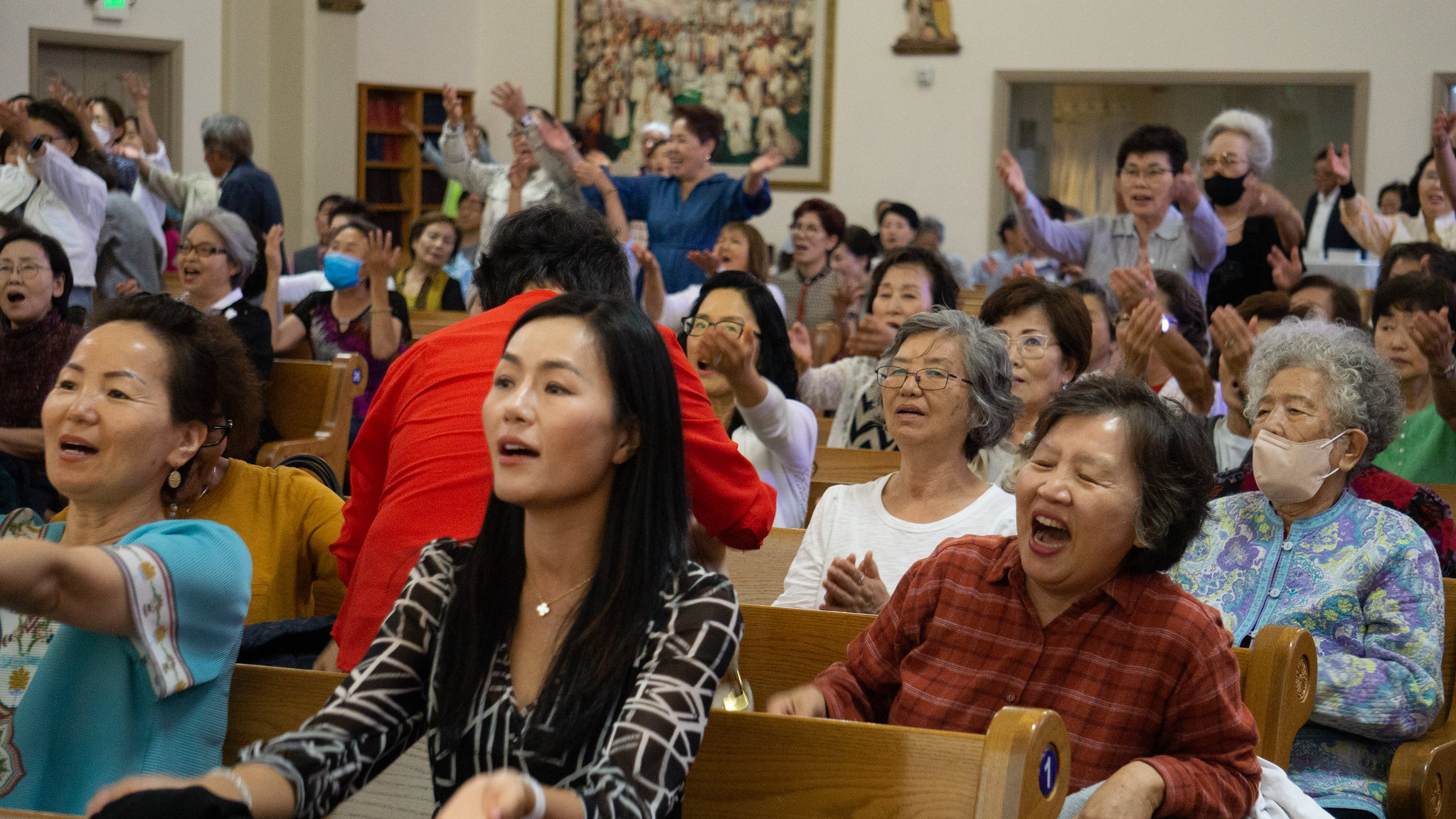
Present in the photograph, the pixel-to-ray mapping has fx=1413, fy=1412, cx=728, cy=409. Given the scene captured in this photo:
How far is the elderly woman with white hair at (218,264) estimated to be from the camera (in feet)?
16.0

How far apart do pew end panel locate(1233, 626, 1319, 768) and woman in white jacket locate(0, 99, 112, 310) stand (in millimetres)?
5101

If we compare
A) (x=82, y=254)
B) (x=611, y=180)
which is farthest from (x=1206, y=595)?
(x=82, y=254)

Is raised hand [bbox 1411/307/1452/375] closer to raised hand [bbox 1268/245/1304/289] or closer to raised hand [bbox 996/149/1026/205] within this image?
raised hand [bbox 1268/245/1304/289]

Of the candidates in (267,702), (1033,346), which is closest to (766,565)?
(1033,346)

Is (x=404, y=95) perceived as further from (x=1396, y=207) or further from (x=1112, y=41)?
(x=1396, y=207)

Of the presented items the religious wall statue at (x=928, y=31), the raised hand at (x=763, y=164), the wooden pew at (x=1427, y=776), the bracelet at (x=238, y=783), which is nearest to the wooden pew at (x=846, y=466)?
the wooden pew at (x=1427, y=776)

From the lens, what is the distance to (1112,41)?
1147cm

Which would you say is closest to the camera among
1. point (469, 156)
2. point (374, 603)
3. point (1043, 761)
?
point (1043, 761)

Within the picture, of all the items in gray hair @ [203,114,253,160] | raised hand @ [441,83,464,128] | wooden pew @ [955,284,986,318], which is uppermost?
raised hand @ [441,83,464,128]

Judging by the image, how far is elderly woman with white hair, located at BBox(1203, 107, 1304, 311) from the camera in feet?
17.6

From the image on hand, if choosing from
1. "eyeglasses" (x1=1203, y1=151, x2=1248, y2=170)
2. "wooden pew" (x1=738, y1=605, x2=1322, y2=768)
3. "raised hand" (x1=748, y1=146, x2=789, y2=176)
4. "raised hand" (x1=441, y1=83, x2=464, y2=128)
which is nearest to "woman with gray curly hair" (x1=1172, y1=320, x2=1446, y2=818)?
"wooden pew" (x1=738, y1=605, x2=1322, y2=768)

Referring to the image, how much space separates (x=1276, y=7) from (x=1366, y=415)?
31.8 ft

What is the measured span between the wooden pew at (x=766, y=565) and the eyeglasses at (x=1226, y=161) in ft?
10.3

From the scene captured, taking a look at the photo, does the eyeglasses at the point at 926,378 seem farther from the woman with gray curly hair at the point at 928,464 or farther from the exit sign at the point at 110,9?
the exit sign at the point at 110,9
